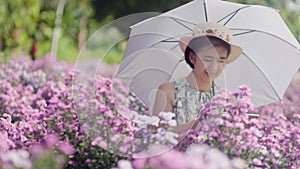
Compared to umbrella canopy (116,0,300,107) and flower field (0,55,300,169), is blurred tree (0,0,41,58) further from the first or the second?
flower field (0,55,300,169)

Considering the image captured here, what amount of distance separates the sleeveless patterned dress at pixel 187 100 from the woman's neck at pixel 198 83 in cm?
2

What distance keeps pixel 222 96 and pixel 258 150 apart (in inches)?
12.0

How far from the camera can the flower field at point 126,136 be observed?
2.77 metres

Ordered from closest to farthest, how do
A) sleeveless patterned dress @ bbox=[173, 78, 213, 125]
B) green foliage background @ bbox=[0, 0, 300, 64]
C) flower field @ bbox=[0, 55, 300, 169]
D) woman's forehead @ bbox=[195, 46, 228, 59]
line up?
flower field @ bbox=[0, 55, 300, 169] → woman's forehead @ bbox=[195, 46, 228, 59] → sleeveless patterned dress @ bbox=[173, 78, 213, 125] → green foliage background @ bbox=[0, 0, 300, 64]

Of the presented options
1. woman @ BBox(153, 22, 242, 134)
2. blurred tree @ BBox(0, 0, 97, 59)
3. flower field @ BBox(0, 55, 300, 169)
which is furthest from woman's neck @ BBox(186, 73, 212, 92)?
blurred tree @ BBox(0, 0, 97, 59)

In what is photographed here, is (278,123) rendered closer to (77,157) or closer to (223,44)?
(223,44)

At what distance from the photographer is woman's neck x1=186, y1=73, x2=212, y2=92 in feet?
12.6

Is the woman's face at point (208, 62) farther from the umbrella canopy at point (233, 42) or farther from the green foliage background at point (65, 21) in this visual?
the green foliage background at point (65, 21)

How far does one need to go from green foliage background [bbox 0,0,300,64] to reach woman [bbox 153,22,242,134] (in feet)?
10.2

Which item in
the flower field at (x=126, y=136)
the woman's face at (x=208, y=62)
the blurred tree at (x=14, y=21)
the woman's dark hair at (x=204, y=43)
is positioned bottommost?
the flower field at (x=126, y=136)

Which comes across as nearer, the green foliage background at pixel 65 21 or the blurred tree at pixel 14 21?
the blurred tree at pixel 14 21

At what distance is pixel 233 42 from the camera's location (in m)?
4.29

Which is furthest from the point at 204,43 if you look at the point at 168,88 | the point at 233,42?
the point at 233,42

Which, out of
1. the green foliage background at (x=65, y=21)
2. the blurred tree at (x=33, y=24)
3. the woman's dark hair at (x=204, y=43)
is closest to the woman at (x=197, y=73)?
the woman's dark hair at (x=204, y=43)
